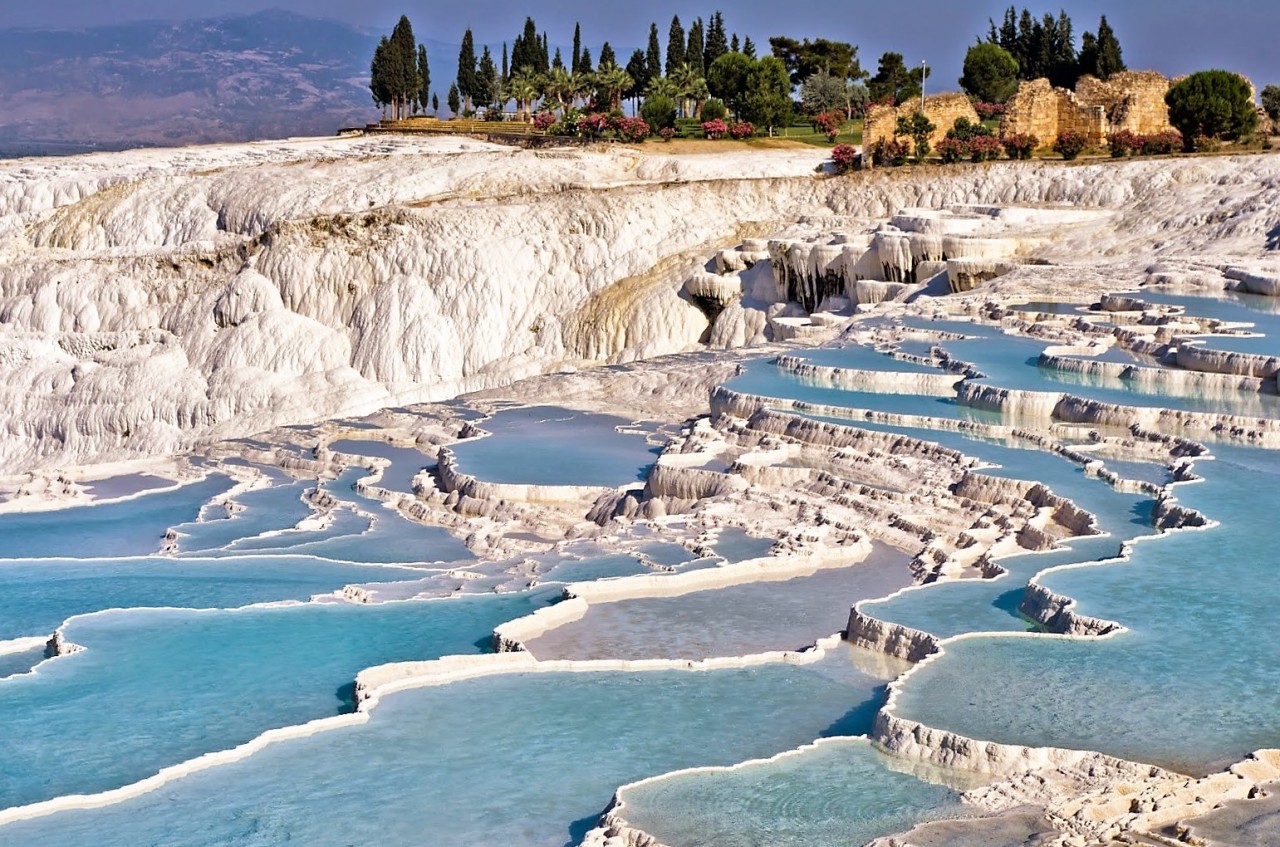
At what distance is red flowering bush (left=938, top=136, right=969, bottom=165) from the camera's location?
112 feet

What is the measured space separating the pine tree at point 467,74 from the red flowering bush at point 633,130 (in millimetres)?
17369

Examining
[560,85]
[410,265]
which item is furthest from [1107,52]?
[410,265]

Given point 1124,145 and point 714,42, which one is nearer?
point 1124,145

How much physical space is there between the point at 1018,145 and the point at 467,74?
30394 millimetres

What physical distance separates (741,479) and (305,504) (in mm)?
4880

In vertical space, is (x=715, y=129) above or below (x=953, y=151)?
above

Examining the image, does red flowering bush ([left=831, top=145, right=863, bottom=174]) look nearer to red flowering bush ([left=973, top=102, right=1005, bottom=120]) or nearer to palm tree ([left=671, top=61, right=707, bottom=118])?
red flowering bush ([left=973, top=102, right=1005, bottom=120])

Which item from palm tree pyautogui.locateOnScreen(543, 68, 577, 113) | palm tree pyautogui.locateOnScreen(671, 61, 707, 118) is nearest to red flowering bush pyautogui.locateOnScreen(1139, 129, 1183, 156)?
palm tree pyautogui.locateOnScreen(671, 61, 707, 118)

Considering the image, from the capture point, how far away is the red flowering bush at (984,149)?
111ft

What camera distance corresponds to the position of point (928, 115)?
36.3 m

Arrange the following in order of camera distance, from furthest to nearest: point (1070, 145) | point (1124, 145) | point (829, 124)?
1. point (829, 124)
2. point (1070, 145)
3. point (1124, 145)

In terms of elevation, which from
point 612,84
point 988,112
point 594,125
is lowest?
point 594,125

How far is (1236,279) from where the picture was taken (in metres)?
23.3

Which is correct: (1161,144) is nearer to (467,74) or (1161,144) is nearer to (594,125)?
(594,125)
